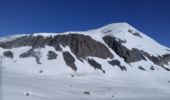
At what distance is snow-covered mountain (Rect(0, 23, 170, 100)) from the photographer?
100 metres

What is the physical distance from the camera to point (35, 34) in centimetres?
12269

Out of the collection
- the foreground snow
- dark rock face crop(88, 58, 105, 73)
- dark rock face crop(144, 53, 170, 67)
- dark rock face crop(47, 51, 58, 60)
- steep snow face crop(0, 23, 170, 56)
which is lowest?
the foreground snow

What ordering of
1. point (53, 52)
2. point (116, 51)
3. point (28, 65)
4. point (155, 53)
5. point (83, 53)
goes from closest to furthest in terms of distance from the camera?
1. point (28, 65)
2. point (53, 52)
3. point (83, 53)
4. point (116, 51)
5. point (155, 53)

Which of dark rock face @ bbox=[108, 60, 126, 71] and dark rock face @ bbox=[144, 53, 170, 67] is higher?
dark rock face @ bbox=[144, 53, 170, 67]

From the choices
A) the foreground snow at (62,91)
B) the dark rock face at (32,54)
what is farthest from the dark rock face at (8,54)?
the foreground snow at (62,91)

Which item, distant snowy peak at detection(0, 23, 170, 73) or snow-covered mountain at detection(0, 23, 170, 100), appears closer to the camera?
snow-covered mountain at detection(0, 23, 170, 100)

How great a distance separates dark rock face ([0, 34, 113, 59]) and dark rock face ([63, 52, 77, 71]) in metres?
3.84

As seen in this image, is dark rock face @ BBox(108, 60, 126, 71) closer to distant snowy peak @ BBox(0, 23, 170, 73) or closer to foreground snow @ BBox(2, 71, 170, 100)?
distant snowy peak @ BBox(0, 23, 170, 73)

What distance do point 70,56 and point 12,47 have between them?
20807mm

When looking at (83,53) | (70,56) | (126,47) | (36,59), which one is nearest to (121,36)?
(126,47)

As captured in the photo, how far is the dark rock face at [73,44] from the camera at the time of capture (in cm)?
11388

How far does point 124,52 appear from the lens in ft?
426

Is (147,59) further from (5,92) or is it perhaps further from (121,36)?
(5,92)

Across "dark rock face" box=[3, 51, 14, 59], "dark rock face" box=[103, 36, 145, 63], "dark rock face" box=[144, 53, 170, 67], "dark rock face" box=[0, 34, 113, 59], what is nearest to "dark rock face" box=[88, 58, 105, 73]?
"dark rock face" box=[0, 34, 113, 59]
